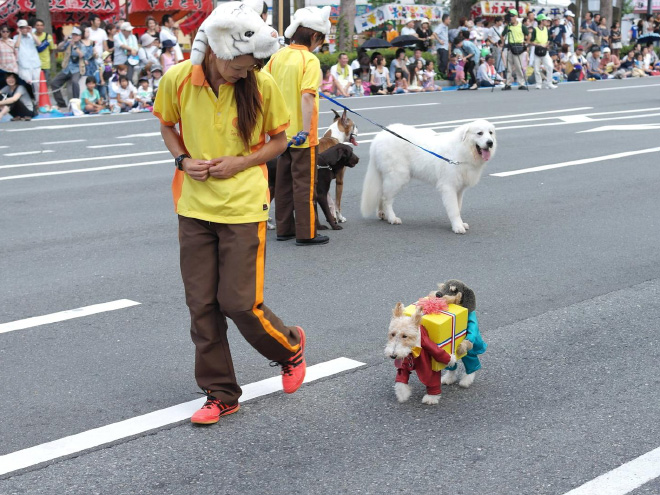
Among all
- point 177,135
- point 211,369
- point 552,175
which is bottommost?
point 552,175

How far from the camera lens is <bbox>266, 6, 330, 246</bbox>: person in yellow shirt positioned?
7891mm

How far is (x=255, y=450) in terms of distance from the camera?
4258 mm

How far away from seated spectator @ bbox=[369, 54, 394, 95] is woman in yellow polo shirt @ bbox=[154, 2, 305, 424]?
69.7 feet

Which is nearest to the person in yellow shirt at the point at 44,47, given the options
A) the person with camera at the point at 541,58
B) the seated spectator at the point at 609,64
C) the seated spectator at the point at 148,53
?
the seated spectator at the point at 148,53

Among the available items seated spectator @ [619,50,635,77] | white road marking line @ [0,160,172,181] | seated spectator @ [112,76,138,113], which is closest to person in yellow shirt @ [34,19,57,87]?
seated spectator @ [112,76,138,113]

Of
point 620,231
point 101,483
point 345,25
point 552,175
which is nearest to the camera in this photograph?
point 101,483

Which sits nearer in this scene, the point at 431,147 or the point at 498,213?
the point at 431,147

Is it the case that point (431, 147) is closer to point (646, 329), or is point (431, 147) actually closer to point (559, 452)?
point (646, 329)

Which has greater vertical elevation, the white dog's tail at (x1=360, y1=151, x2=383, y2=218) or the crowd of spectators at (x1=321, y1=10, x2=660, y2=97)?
the white dog's tail at (x1=360, y1=151, x2=383, y2=218)

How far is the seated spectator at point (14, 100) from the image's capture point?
1841cm

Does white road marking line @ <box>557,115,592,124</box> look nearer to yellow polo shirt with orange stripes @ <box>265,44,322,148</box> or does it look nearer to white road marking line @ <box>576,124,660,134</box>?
white road marking line @ <box>576,124,660,134</box>

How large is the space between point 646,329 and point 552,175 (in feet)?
21.4

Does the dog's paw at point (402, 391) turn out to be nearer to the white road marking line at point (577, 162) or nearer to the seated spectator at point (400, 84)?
the white road marking line at point (577, 162)

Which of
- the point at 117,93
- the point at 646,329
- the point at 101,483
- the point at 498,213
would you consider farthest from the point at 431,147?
the point at 117,93
